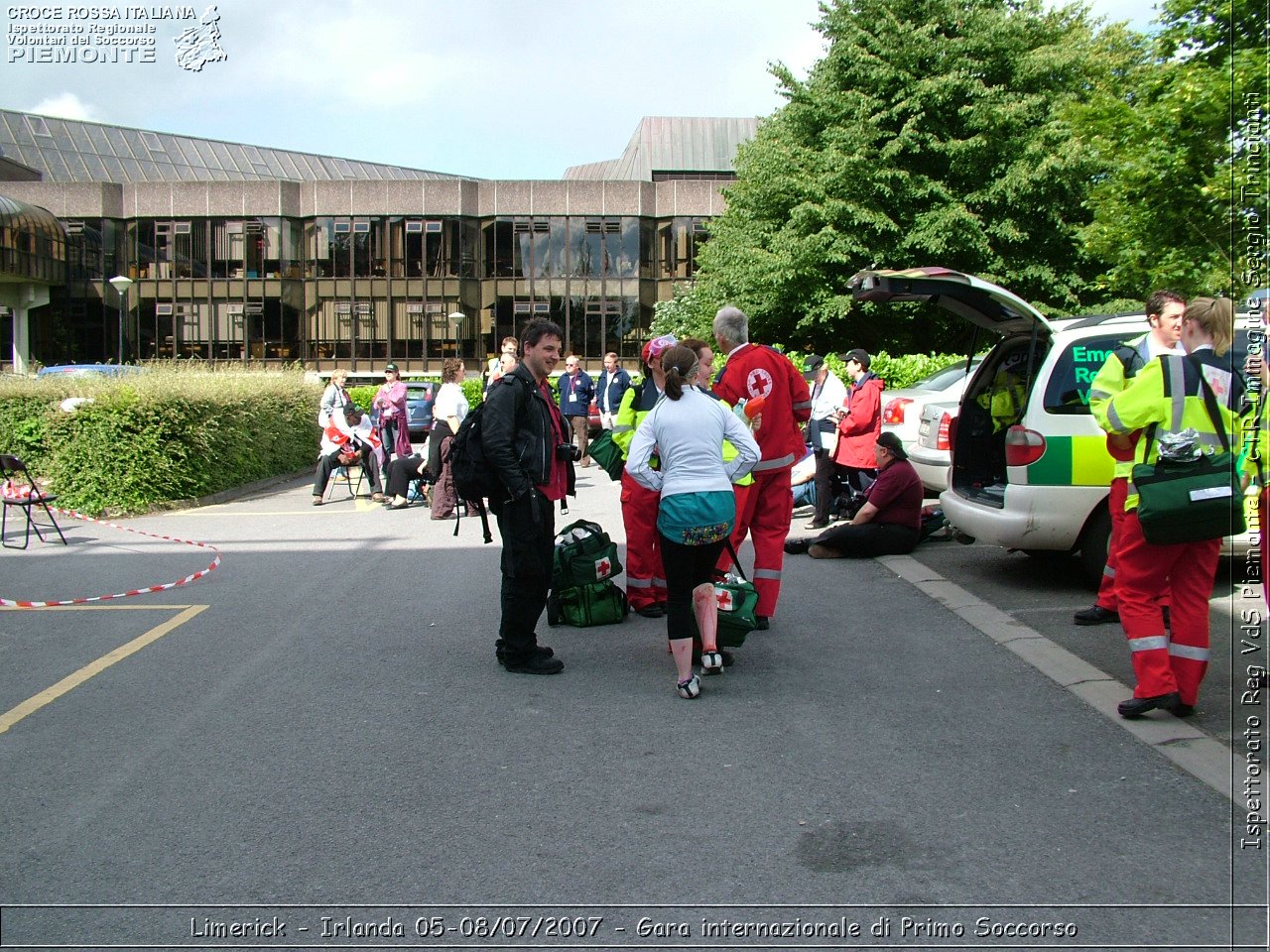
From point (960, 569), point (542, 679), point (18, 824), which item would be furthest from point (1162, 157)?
point (18, 824)

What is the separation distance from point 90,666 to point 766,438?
413 cm

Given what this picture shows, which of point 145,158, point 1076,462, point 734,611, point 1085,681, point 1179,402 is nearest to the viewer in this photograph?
point 1179,402

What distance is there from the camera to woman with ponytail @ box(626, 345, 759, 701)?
5.72 metres

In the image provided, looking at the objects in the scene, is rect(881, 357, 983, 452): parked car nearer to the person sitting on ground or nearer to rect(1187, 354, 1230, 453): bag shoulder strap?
the person sitting on ground

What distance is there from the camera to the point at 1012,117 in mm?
29234

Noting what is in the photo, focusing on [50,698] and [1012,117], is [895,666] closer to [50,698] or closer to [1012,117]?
[50,698]

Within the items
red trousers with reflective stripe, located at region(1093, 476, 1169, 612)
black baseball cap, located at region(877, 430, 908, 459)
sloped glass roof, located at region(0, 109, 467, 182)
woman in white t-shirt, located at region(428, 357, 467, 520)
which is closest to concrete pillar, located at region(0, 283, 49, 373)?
sloped glass roof, located at region(0, 109, 467, 182)

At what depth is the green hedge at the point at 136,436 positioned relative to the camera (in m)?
13.9

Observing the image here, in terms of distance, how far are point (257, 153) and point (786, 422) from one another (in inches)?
2804

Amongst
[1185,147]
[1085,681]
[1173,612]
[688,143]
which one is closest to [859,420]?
[1085,681]

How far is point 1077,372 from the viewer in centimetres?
784

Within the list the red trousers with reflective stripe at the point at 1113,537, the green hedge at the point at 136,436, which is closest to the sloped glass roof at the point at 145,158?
the green hedge at the point at 136,436

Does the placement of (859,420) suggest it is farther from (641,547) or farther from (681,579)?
(681,579)

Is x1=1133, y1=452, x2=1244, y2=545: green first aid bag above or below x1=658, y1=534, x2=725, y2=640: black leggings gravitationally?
above
